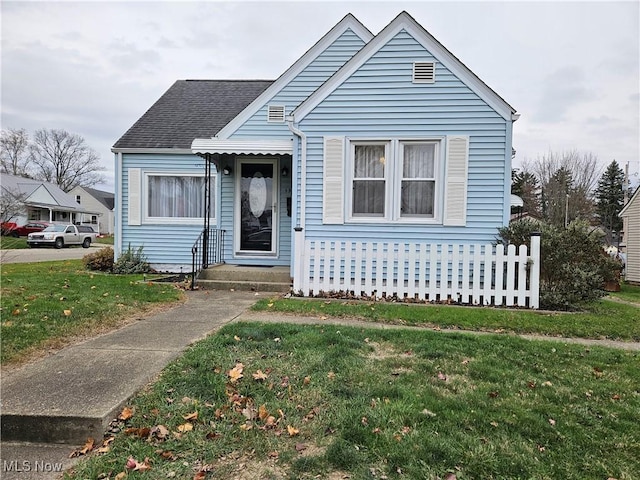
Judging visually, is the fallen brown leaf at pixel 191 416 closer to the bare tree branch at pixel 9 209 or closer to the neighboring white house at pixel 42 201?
the bare tree branch at pixel 9 209

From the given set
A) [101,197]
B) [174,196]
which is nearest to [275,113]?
[174,196]

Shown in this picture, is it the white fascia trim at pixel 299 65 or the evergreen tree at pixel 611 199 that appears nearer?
the white fascia trim at pixel 299 65

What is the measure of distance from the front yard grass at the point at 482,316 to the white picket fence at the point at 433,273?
1.34 ft

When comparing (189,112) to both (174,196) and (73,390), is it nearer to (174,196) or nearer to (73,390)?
(174,196)

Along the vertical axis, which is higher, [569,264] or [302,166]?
[302,166]

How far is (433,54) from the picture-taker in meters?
7.54

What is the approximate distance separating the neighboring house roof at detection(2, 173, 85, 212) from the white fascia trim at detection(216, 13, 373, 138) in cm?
3466

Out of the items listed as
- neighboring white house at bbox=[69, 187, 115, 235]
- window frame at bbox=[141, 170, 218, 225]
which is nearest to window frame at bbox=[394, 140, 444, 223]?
window frame at bbox=[141, 170, 218, 225]

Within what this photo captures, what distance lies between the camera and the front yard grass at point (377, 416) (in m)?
2.17

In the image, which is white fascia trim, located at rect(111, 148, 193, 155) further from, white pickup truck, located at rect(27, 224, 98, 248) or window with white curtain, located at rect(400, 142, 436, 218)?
white pickup truck, located at rect(27, 224, 98, 248)

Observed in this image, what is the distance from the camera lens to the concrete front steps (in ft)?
25.8

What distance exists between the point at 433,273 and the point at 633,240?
19919 millimetres

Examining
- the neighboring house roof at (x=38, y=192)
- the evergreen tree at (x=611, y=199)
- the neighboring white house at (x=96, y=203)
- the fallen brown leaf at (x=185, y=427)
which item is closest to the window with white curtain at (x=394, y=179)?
the fallen brown leaf at (x=185, y=427)

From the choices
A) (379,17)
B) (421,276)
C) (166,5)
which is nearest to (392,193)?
(421,276)
